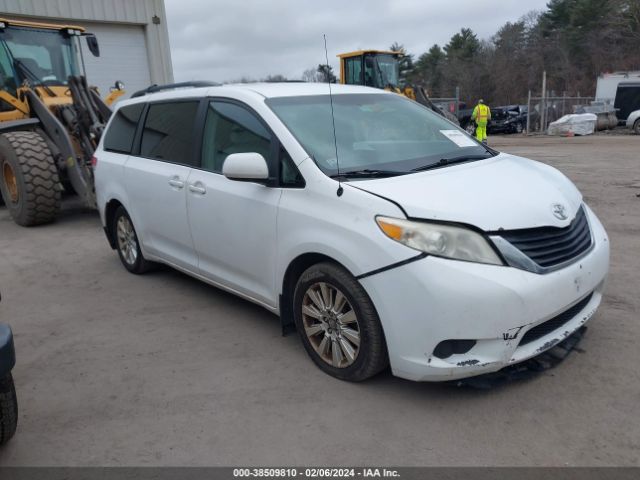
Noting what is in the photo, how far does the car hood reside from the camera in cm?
280

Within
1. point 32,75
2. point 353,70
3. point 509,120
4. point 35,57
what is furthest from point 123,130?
point 509,120

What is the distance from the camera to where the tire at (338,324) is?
2.94m

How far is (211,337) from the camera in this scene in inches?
157

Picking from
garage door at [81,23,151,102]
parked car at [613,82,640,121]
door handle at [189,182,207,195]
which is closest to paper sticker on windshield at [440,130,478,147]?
door handle at [189,182,207,195]

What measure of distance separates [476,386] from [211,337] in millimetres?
1973

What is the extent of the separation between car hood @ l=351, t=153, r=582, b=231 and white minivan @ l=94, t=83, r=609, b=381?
0.03 feet

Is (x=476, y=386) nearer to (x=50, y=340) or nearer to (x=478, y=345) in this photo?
(x=478, y=345)

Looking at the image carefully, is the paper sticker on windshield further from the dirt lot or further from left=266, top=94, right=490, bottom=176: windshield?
the dirt lot

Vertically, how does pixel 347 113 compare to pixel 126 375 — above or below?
above

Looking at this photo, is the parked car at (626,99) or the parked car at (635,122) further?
the parked car at (626,99)

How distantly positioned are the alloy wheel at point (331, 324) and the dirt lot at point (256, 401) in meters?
0.18

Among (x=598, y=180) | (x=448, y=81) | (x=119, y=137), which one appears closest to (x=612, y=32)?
(x=448, y=81)

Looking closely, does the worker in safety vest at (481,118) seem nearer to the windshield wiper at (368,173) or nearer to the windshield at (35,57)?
the windshield at (35,57)

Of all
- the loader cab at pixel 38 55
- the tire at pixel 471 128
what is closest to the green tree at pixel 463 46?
the tire at pixel 471 128
